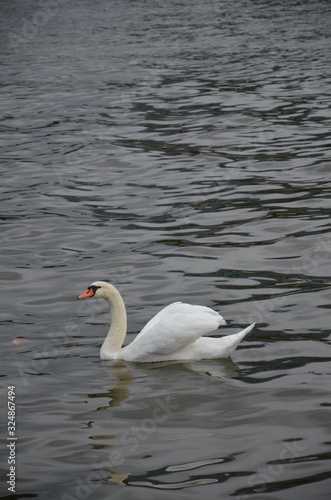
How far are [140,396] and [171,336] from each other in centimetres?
78

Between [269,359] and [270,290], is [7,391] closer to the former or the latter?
[269,359]

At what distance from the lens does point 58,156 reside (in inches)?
778

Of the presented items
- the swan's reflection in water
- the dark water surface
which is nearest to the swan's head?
the dark water surface

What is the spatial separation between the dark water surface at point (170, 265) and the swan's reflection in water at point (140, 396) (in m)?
0.02

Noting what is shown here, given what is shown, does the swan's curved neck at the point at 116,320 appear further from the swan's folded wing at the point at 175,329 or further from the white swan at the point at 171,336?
the swan's folded wing at the point at 175,329

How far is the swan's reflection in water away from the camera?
7863mm

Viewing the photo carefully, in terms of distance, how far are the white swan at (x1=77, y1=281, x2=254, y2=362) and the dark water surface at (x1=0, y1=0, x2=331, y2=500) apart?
0.15m

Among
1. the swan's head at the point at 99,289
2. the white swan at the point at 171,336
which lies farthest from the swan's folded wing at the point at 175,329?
the swan's head at the point at 99,289

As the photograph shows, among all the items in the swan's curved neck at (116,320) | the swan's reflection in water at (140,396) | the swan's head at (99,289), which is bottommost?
the swan's reflection in water at (140,396)

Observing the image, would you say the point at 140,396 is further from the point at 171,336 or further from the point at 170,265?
the point at 170,265

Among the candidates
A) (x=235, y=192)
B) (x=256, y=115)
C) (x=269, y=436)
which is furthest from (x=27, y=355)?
(x=256, y=115)

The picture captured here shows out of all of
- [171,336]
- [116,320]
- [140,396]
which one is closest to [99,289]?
[116,320]

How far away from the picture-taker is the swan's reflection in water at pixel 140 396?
7863mm

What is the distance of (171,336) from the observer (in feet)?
32.4
